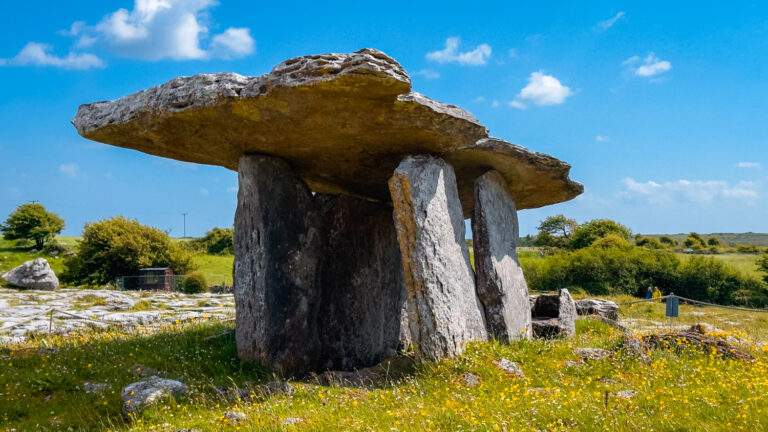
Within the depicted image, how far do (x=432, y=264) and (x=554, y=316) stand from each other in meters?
5.12

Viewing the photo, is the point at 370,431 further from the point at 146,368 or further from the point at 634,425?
the point at 146,368

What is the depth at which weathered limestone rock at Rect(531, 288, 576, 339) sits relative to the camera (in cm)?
1069

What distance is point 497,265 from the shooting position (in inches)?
358

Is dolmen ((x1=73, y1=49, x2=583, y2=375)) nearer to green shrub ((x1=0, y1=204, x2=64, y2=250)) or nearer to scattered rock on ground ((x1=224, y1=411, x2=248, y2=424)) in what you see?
scattered rock on ground ((x1=224, y1=411, x2=248, y2=424))

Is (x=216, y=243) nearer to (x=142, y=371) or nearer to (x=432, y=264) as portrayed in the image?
(x=142, y=371)

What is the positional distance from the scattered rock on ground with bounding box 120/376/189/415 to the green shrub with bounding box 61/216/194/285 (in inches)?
988

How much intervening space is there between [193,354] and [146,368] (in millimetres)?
858

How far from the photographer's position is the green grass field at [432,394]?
16.0 feet

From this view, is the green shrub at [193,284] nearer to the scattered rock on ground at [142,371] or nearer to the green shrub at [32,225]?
the scattered rock on ground at [142,371]

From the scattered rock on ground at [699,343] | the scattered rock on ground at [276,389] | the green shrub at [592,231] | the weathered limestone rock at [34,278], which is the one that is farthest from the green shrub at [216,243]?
the scattered rock on ground at [699,343]

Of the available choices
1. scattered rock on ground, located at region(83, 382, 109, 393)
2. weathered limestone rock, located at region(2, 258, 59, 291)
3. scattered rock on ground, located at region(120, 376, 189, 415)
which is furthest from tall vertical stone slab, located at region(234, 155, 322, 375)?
weathered limestone rock, located at region(2, 258, 59, 291)

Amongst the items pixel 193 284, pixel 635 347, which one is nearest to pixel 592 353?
pixel 635 347

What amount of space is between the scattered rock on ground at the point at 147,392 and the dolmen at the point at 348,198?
145 cm

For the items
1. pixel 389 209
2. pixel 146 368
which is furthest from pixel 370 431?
pixel 389 209
